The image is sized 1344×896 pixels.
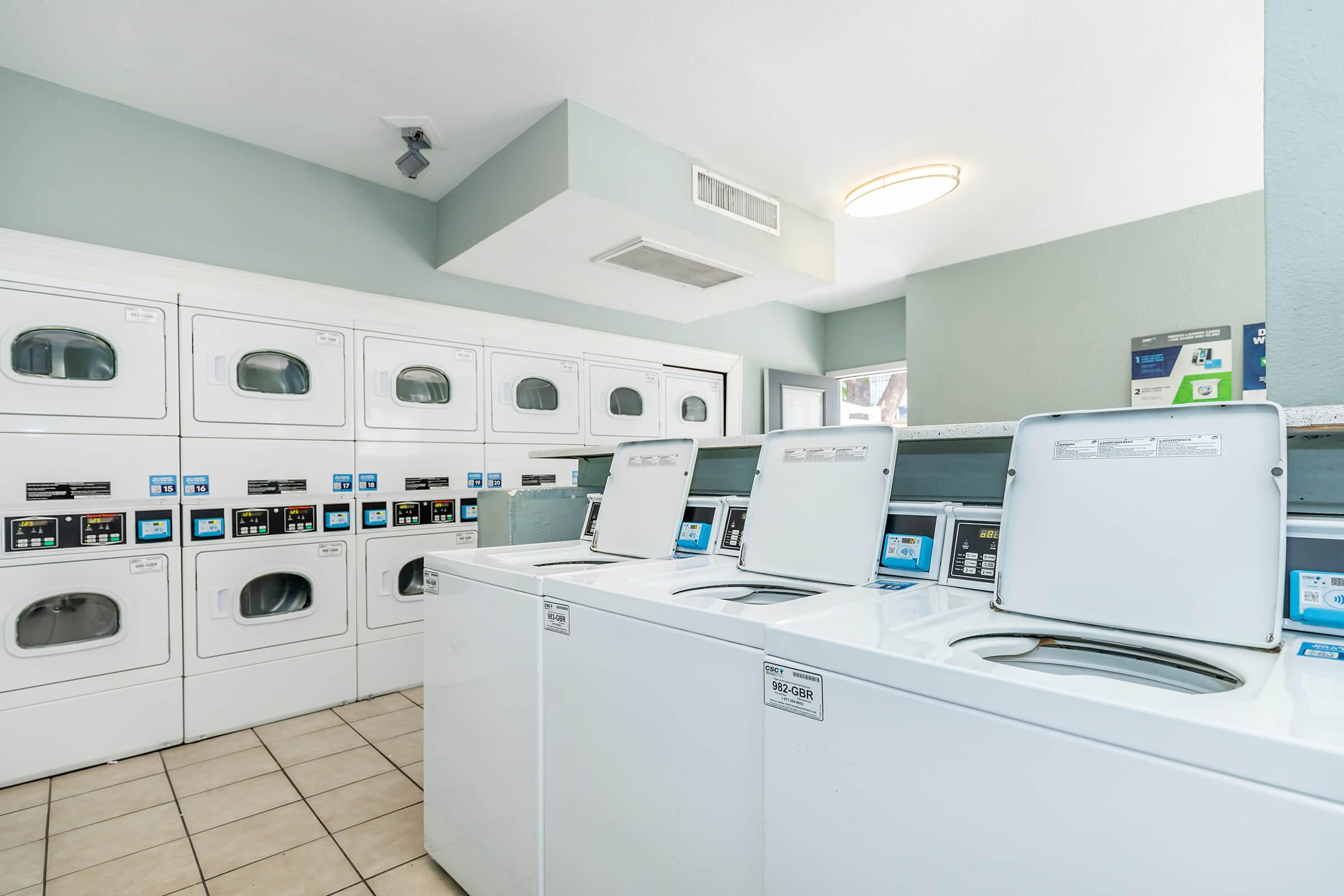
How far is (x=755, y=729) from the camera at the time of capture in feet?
3.44

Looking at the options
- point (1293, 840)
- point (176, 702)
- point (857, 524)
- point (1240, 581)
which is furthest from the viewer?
point (176, 702)

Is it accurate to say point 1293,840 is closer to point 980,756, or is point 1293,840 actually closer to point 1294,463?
point 980,756

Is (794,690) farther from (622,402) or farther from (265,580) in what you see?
(622,402)

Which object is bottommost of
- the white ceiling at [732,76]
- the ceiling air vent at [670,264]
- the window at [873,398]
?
the window at [873,398]

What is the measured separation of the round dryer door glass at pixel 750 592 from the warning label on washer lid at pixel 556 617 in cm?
26

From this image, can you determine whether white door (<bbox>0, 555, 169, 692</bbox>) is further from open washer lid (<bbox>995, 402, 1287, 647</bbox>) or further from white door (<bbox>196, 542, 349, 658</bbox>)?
open washer lid (<bbox>995, 402, 1287, 647</bbox>)

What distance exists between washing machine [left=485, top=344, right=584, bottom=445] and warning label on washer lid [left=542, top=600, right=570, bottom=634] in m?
2.51

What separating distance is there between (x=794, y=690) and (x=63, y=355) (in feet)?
10.6

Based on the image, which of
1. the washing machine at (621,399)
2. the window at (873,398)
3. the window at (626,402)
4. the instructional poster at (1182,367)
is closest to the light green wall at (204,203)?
the washing machine at (621,399)

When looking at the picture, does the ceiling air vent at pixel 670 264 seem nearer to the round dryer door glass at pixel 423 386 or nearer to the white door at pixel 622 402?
the white door at pixel 622 402

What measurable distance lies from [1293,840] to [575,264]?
3.65 metres

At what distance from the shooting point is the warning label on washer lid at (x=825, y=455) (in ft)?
5.24

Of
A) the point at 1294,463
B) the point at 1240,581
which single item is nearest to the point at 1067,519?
the point at 1240,581

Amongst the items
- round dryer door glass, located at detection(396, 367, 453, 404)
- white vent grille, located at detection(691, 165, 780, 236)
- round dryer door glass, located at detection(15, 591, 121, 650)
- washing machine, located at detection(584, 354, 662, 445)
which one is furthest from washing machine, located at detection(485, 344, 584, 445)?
round dryer door glass, located at detection(15, 591, 121, 650)
